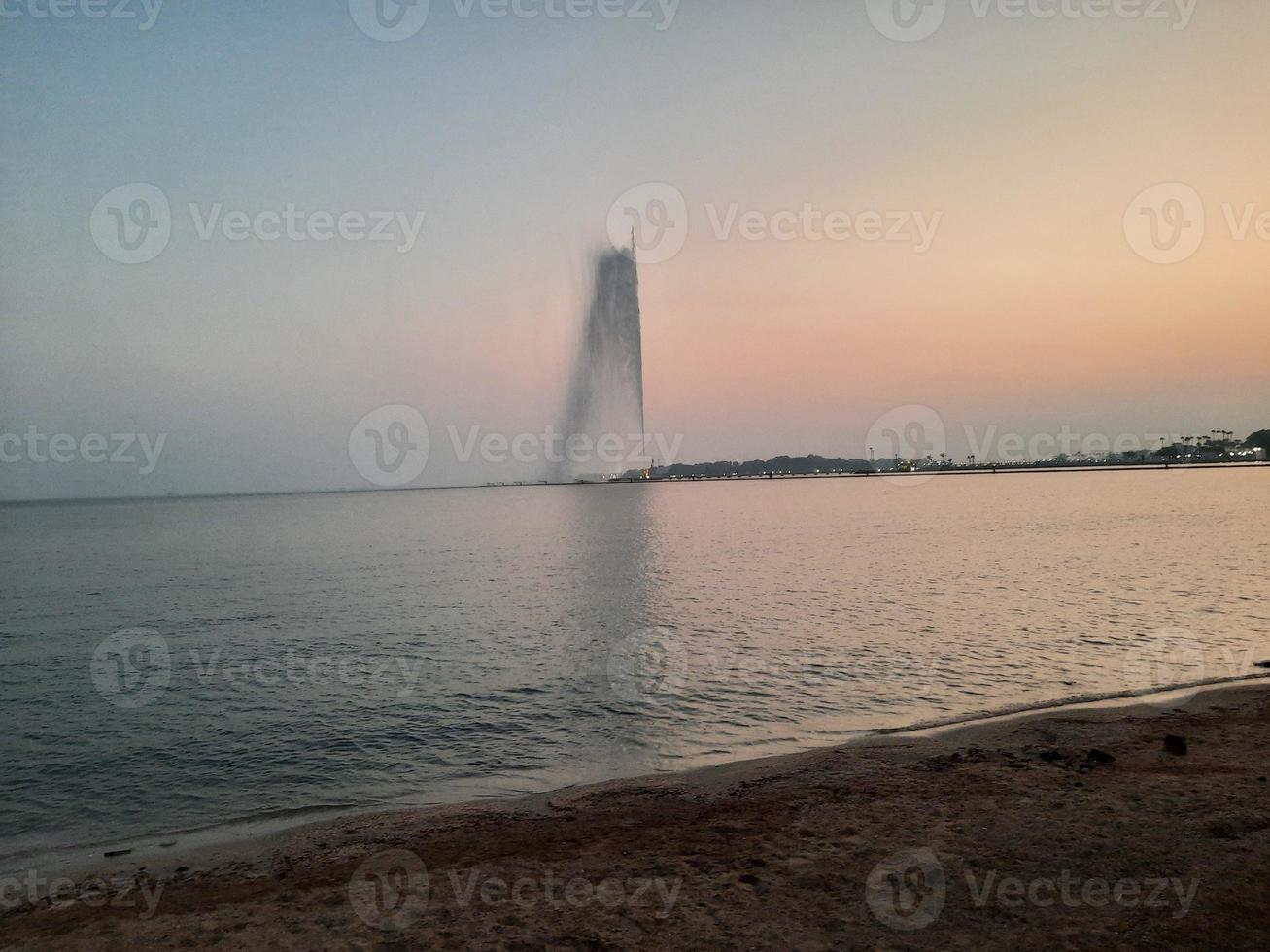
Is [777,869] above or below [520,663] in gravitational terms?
above

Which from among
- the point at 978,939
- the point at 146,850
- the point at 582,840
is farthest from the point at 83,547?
the point at 978,939

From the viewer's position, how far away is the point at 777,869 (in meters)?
10.4

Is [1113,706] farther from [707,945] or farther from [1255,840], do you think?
[707,945]

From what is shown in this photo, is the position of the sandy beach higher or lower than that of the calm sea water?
higher

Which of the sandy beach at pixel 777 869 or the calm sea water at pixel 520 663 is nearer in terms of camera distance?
the sandy beach at pixel 777 869

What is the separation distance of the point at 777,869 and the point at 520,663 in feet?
64.8

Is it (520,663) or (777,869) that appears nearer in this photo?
(777,869)

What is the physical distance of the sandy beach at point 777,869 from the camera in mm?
8742

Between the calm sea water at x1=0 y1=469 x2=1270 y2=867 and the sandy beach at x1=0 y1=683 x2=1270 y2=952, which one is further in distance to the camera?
the calm sea water at x1=0 y1=469 x2=1270 y2=867

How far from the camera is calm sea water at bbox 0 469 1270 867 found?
17.8 metres

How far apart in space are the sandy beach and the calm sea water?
341 cm

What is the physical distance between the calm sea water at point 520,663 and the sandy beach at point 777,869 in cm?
341

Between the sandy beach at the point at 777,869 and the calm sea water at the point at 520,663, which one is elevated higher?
the sandy beach at the point at 777,869

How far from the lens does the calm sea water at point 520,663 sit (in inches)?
700
